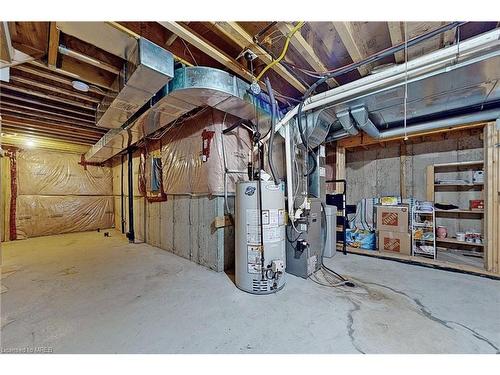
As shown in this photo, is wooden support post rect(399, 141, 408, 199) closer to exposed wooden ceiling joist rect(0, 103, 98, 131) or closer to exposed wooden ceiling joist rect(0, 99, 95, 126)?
exposed wooden ceiling joist rect(0, 99, 95, 126)

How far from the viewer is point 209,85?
1938mm

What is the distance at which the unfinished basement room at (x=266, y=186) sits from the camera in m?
1.61

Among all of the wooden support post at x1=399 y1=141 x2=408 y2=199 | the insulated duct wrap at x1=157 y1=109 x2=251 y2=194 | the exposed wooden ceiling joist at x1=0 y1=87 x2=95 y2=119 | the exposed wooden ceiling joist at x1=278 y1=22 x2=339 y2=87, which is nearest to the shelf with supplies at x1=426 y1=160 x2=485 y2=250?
the wooden support post at x1=399 y1=141 x2=408 y2=199

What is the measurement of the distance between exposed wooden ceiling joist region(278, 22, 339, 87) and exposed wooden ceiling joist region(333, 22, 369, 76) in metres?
0.26

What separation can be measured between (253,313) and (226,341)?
401 millimetres

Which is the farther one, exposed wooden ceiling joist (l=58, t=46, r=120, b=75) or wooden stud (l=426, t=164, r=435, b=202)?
wooden stud (l=426, t=164, r=435, b=202)

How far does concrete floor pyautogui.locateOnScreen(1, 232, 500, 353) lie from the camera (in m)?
1.50

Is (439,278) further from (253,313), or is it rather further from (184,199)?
(184,199)

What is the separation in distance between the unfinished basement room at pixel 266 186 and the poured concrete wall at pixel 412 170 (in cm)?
2

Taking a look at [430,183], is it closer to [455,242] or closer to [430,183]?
[430,183]

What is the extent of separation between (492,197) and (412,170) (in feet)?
4.33

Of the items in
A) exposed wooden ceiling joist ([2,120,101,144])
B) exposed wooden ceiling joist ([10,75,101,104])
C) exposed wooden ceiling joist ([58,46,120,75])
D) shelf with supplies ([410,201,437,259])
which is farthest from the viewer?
exposed wooden ceiling joist ([2,120,101,144])

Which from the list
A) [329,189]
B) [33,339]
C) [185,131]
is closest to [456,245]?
[329,189]

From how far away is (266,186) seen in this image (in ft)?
7.45
